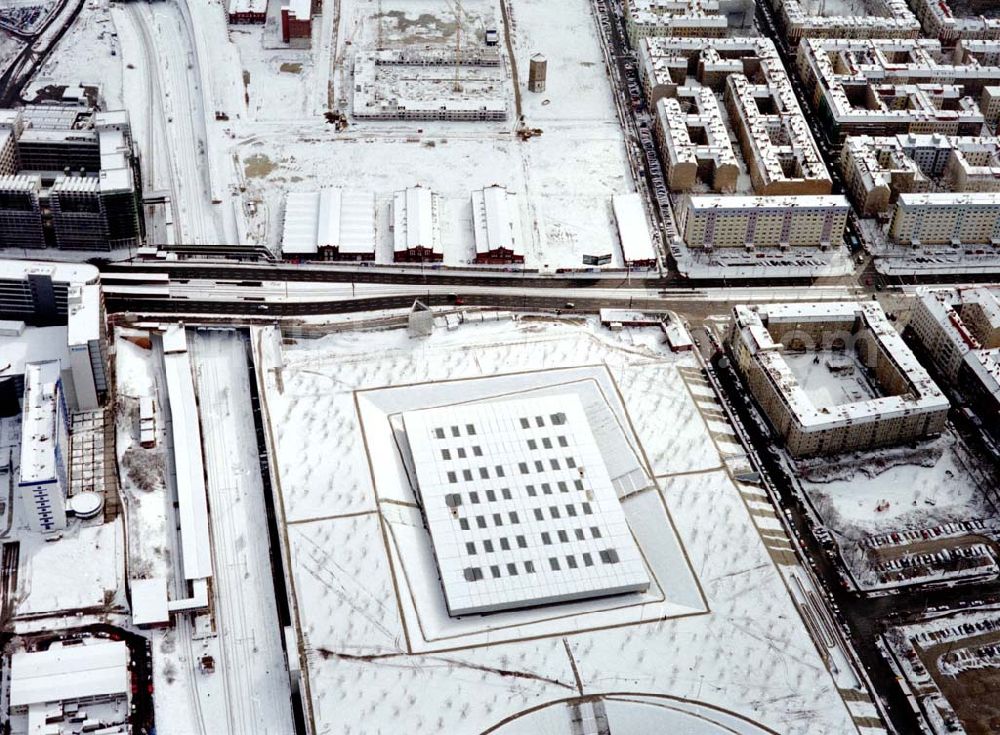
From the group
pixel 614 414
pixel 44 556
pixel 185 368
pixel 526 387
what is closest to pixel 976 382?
pixel 614 414

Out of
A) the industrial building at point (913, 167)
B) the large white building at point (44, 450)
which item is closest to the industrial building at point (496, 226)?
the industrial building at point (913, 167)

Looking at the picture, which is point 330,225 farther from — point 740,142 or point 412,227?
point 740,142

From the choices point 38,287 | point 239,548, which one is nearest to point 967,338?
point 239,548

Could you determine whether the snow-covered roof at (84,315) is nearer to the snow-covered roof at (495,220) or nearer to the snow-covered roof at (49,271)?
the snow-covered roof at (49,271)

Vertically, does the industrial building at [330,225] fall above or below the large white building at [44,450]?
above

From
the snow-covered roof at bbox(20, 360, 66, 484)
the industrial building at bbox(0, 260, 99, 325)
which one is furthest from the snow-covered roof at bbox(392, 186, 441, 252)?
the snow-covered roof at bbox(20, 360, 66, 484)

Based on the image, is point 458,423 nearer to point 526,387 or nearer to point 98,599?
point 526,387
